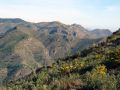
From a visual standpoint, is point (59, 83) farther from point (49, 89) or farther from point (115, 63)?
point (115, 63)

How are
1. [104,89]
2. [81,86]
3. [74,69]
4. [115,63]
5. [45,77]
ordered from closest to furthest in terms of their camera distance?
[104,89], [81,86], [45,77], [115,63], [74,69]

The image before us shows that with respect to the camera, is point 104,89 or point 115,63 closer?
point 104,89

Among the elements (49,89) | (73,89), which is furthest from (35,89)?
(73,89)

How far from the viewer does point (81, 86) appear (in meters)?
26.4

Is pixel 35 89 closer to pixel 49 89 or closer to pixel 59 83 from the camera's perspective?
pixel 49 89

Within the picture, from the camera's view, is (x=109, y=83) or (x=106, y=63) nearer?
(x=109, y=83)

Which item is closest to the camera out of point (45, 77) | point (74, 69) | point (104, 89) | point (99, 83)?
point (104, 89)

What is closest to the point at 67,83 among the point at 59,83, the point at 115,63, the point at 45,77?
the point at 59,83

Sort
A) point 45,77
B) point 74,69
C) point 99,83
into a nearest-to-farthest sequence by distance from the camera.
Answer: point 99,83 < point 45,77 < point 74,69

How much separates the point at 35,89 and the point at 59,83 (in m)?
2.74

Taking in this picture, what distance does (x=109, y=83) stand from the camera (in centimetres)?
2402

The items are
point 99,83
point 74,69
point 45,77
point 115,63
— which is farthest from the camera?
point 74,69

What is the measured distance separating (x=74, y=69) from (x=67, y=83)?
13.1 metres

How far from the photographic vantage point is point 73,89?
84.0 ft
